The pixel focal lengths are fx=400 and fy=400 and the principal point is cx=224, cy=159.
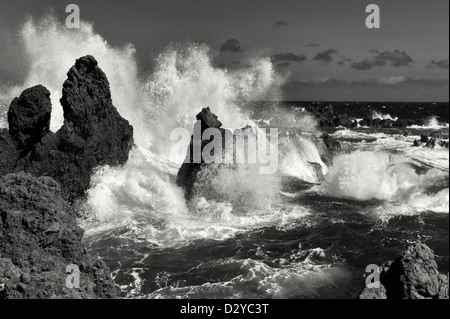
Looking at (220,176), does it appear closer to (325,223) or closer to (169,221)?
(169,221)

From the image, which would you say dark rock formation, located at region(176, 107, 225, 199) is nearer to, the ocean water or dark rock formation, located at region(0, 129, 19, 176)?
the ocean water

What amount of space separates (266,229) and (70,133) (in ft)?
29.3

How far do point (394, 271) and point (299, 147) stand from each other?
20.7 meters

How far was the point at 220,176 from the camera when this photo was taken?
1836cm

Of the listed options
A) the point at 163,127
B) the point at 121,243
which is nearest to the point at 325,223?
the point at 121,243

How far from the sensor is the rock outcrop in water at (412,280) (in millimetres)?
5836

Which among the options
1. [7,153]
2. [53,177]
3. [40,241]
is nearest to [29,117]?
[7,153]

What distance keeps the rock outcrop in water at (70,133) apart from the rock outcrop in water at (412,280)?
1373 centimetres

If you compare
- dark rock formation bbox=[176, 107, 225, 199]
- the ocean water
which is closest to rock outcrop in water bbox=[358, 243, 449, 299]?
the ocean water

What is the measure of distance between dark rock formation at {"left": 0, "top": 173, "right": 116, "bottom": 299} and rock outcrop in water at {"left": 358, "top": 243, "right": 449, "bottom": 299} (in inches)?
171

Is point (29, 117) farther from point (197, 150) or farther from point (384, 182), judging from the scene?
point (384, 182)

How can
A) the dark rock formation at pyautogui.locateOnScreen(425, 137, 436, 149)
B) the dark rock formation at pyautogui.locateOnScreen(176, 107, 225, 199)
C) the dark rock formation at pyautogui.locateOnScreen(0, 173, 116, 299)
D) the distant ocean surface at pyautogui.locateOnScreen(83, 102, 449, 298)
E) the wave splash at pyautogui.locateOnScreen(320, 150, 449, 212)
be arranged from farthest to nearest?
1. the dark rock formation at pyautogui.locateOnScreen(425, 137, 436, 149)
2. the dark rock formation at pyautogui.locateOnScreen(176, 107, 225, 199)
3. the wave splash at pyautogui.locateOnScreen(320, 150, 449, 212)
4. the distant ocean surface at pyautogui.locateOnScreen(83, 102, 449, 298)
5. the dark rock formation at pyautogui.locateOnScreen(0, 173, 116, 299)

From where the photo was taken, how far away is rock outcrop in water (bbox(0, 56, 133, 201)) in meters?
15.8

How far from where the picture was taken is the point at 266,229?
15.2 m
